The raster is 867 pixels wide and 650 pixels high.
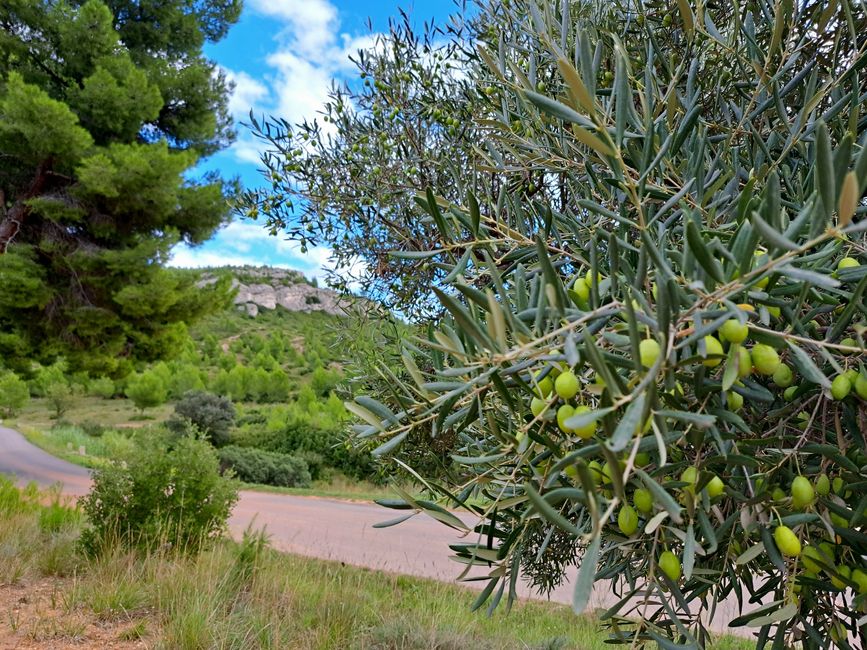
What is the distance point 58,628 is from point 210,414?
20713 millimetres

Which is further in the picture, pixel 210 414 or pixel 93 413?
pixel 93 413

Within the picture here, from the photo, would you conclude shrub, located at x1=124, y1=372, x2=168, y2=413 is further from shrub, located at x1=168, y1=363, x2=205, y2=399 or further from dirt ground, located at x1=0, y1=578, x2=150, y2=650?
dirt ground, located at x1=0, y1=578, x2=150, y2=650

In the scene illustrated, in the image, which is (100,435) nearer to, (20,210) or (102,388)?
(102,388)

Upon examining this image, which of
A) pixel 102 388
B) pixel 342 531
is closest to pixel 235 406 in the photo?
pixel 102 388

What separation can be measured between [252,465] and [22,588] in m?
13.2

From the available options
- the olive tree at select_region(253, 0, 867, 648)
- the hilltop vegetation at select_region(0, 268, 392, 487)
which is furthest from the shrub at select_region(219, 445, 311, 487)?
the olive tree at select_region(253, 0, 867, 648)

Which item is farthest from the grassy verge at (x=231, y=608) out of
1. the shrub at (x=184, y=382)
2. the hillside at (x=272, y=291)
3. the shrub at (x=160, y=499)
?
the hillside at (x=272, y=291)

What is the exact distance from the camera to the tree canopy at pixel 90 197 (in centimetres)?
1088

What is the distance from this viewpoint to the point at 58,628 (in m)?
3.81

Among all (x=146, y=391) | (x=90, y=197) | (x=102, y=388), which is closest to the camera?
(x=90, y=197)

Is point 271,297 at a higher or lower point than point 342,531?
higher

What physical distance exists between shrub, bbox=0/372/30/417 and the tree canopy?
930 inches

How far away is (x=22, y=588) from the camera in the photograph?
4875 millimetres

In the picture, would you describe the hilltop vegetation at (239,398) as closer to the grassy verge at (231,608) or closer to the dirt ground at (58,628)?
the grassy verge at (231,608)
